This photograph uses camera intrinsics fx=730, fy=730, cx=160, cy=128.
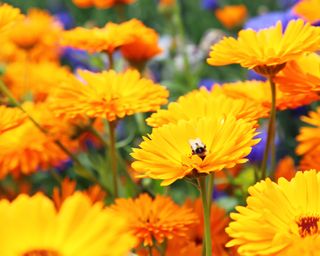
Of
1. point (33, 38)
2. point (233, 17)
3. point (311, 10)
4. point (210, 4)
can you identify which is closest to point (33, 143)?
point (311, 10)

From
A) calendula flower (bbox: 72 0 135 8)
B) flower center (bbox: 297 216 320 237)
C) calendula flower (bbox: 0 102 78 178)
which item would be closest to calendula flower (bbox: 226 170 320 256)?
flower center (bbox: 297 216 320 237)

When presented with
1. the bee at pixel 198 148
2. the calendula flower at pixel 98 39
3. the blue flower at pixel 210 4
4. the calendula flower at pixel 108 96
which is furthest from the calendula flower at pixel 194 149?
the blue flower at pixel 210 4

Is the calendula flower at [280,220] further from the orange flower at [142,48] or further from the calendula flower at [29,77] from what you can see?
the calendula flower at [29,77]

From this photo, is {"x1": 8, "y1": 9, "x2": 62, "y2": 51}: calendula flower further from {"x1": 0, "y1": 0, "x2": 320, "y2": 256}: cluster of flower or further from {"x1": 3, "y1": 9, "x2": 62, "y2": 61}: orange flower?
{"x1": 0, "y1": 0, "x2": 320, "y2": 256}: cluster of flower

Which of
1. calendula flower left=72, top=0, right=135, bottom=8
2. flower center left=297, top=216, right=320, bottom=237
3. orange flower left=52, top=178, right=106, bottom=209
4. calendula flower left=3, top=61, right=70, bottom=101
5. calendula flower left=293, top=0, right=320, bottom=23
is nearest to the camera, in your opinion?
flower center left=297, top=216, right=320, bottom=237

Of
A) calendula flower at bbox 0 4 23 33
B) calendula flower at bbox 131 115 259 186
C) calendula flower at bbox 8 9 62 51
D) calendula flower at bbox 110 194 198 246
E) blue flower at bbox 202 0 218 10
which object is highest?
blue flower at bbox 202 0 218 10

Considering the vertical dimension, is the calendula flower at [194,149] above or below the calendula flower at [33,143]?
below

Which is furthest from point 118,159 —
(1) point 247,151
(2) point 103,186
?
(1) point 247,151
